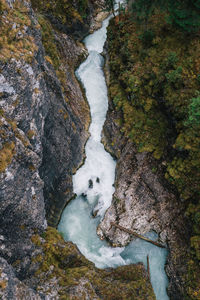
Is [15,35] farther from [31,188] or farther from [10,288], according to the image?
[10,288]

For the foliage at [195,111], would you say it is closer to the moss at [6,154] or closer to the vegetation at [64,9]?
the moss at [6,154]

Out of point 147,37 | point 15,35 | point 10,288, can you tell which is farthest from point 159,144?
point 10,288

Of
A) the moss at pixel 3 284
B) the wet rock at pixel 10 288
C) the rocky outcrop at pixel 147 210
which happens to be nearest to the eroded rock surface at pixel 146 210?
the rocky outcrop at pixel 147 210

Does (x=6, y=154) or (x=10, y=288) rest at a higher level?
(x=6, y=154)

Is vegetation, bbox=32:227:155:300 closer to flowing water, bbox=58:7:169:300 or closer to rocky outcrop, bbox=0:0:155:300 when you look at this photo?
rocky outcrop, bbox=0:0:155:300

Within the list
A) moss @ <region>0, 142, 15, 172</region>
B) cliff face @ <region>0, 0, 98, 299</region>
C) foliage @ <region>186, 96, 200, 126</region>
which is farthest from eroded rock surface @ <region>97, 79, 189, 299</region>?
moss @ <region>0, 142, 15, 172</region>

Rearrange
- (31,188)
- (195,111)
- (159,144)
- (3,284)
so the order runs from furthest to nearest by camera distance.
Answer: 1. (159,144)
2. (195,111)
3. (31,188)
4. (3,284)
